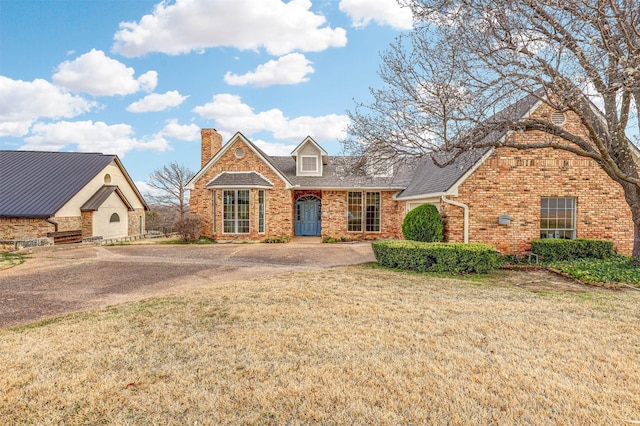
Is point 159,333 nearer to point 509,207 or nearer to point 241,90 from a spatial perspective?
point 509,207

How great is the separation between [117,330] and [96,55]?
1341cm

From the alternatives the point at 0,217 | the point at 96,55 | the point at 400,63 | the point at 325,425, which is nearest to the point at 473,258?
the point at 400,63

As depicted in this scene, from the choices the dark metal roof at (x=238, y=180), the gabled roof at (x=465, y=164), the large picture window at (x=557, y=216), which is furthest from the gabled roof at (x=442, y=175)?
the dark metal roof at (x=238, y=180)

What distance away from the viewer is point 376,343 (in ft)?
13.8

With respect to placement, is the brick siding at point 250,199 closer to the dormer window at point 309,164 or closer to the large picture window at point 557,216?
the dormer window at point 309,164

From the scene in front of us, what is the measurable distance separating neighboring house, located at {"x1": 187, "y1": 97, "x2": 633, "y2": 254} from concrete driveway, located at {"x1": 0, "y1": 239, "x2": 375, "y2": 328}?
3242 millimetres

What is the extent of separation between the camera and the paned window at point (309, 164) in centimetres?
1911

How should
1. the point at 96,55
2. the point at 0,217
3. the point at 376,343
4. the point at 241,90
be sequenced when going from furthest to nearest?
the point at 241,90, the point at 0,217, the point at 96,55, the point at 376,343

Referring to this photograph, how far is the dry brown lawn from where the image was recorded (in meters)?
2.84

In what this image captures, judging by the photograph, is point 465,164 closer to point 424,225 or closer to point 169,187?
point 424,225

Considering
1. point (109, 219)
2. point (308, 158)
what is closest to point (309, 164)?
point (308, 158)

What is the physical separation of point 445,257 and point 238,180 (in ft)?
36.8

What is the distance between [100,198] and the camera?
17.7m

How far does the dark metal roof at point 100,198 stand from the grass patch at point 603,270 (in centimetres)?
2034
